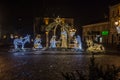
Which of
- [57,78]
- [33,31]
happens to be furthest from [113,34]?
[57,78]

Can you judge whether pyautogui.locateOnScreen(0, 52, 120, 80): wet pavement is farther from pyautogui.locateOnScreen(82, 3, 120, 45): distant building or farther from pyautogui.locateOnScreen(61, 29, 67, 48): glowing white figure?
pyautogui.locateOnScreen(82, 3, 120, 45): distant building

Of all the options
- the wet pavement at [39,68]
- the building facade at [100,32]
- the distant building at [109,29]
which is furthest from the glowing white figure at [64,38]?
the building facade at [100,32]

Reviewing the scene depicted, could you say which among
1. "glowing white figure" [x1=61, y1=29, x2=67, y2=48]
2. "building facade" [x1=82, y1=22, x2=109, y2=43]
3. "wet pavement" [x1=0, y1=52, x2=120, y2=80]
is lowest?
"wet pavement" [x1=0, y1=52, x2=120, y2=80]

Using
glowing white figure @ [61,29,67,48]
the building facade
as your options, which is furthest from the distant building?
glowing white figure @ [61,29,67,48]

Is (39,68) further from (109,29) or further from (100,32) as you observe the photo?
(100,32)

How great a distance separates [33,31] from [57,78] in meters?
103

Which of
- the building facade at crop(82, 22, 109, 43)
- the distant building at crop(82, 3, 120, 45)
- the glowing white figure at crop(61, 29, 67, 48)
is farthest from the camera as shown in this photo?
the building facade at crop(82, 22, 109, 43)

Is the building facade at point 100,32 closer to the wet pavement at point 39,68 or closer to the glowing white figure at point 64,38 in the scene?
the glowing white figure at point 64,38

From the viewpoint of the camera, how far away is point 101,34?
8925 centimetres

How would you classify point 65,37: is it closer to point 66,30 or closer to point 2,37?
point 66,30

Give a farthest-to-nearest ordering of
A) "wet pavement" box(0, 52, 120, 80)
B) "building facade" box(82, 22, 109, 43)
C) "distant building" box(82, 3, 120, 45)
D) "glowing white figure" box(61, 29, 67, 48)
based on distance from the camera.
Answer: "building facade" box(82, 22, 109, 43) → "distant building" box(82, 3, 120, 45) → "glowing white figure" box(61, 29, 67, 48) → "wet pavement" box(0, 52, 120, 80)

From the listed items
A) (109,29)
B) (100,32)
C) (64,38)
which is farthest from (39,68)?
(100,32)

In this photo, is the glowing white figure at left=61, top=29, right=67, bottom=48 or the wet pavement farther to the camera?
the glowing white figure at left=61, top=29, right=67, bottom=48

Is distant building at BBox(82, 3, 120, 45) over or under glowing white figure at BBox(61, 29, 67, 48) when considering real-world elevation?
over
